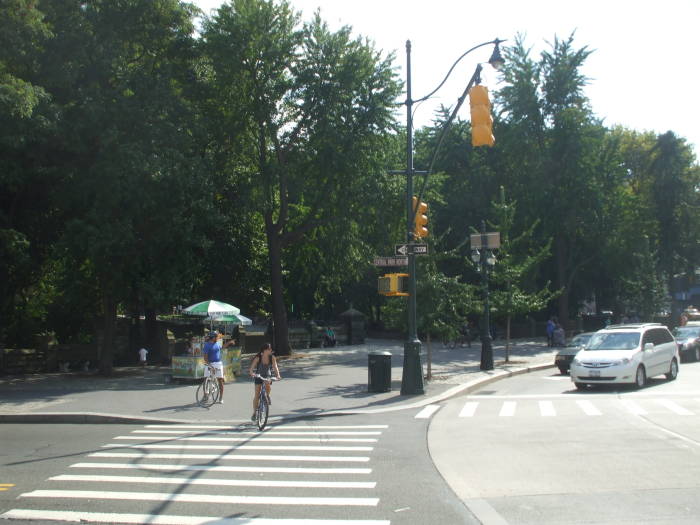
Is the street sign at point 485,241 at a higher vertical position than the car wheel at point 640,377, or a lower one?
higher

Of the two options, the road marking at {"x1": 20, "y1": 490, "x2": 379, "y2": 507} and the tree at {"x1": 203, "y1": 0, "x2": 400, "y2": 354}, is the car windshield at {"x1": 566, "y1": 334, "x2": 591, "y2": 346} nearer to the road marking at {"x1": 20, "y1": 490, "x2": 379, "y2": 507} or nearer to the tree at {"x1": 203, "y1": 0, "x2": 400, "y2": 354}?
the tree at {"x1": 203, "y1": 0, "x2": 400, "y2": 354}

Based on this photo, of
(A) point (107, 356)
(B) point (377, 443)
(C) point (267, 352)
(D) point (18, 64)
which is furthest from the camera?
(A) point (107, 356)

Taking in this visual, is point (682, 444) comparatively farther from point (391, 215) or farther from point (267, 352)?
point (391, 215)

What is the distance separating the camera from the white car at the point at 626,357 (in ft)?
59.2

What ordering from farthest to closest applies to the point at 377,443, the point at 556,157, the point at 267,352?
1. the point at 556,157
2. the point at 267,352
3. the point at 377,443

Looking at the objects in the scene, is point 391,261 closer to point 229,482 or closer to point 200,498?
point 229,482

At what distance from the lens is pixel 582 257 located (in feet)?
152

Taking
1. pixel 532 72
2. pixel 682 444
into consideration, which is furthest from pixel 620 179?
pixel 682 444

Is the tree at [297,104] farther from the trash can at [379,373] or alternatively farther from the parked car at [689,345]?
the parked car at [689,345]

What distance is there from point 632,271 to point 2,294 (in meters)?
39.2

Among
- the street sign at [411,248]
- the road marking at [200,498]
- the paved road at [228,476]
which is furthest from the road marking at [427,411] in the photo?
the road marking at [200,498]

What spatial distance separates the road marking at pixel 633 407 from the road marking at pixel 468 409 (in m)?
3.28

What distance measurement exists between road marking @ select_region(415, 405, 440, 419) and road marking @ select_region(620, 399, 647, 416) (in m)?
4.13

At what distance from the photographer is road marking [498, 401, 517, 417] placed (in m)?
14.4
